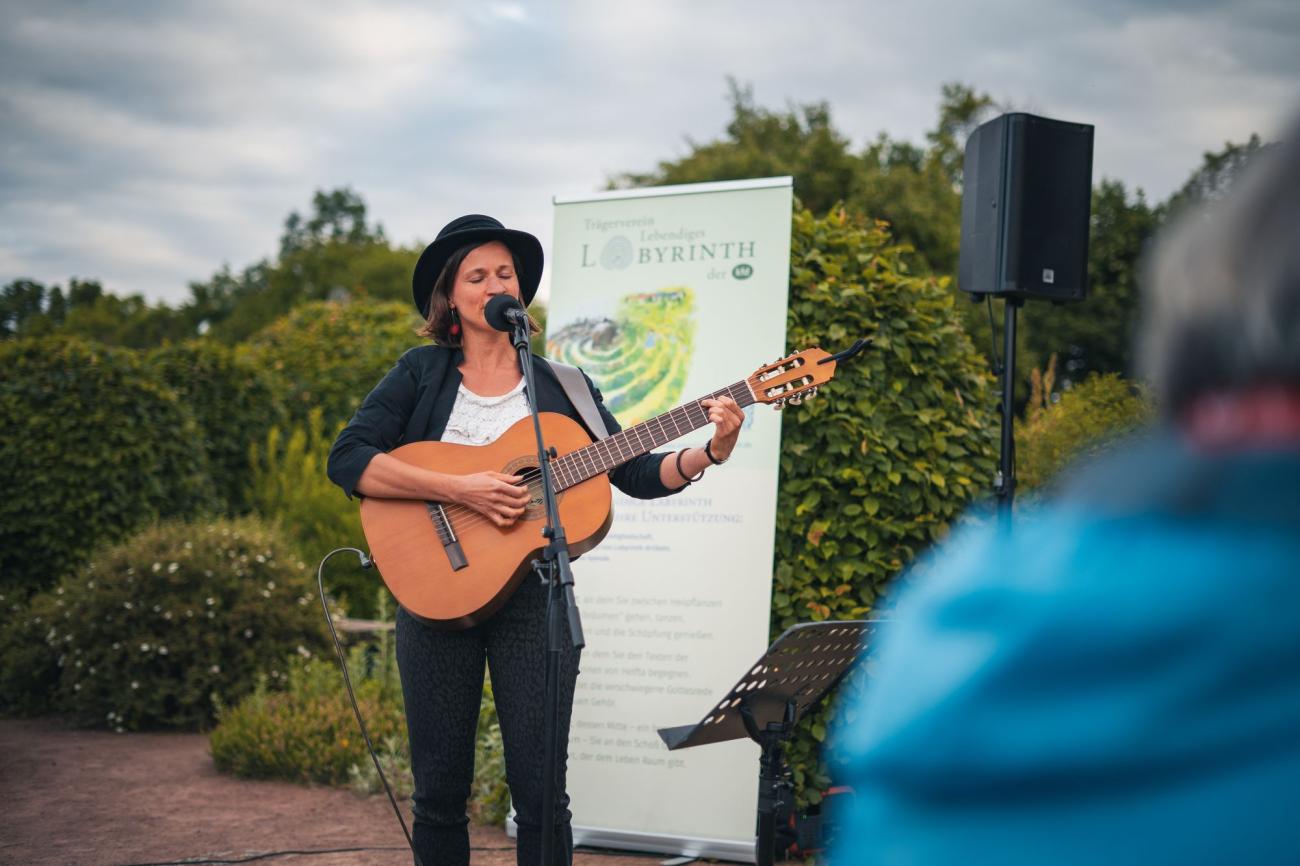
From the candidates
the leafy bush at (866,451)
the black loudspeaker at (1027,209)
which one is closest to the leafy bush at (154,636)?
the leafy bush at (866,451)

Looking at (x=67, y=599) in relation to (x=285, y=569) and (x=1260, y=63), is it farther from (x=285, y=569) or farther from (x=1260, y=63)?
(x=1260, y=63)

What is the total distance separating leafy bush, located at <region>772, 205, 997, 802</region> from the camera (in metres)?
4.67

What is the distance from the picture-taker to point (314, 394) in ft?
38.2

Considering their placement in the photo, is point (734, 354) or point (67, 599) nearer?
point (734, 354)

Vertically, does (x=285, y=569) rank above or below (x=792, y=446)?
below

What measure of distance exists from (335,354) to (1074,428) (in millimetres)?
9124

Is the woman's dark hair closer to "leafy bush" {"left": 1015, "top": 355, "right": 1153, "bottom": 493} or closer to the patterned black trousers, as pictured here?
the patterned black trousers

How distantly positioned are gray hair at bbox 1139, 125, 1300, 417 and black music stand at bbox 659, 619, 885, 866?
2037 millimetres

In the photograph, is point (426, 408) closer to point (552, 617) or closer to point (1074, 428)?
point (552, 617)

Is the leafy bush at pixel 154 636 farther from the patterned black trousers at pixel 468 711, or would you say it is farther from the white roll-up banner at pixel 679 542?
the patterned black trousers at pixel 468 711

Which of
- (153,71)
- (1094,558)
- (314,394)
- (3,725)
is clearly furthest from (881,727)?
(153,71)

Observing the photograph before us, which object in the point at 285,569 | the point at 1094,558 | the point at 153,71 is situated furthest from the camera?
the point at 153,71

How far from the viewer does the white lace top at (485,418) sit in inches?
131

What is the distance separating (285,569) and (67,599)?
134cm
